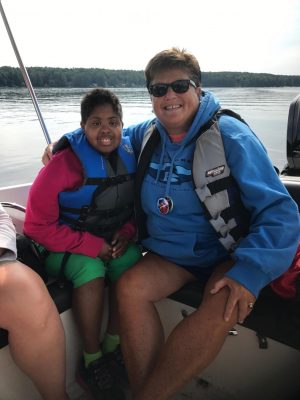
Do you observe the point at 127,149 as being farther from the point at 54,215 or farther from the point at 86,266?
the point at 86,266

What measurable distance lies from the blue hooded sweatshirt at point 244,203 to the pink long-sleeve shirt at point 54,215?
282 millimetres

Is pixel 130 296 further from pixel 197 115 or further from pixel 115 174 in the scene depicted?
pixel 197 115

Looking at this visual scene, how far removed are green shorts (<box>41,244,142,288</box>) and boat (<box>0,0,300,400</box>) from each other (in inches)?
2.1

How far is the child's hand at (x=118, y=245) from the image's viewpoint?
1.56m

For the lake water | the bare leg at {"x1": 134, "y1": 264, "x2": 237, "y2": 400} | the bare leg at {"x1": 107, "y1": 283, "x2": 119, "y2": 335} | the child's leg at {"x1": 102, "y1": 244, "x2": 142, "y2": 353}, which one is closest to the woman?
the bare leg at {"x1": 134, "y1": 264, "x2": 237, "y2": 400}

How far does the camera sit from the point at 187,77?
146cm

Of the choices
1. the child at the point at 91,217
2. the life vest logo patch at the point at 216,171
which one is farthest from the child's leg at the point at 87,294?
the life vest logo patch at the point at 216,171

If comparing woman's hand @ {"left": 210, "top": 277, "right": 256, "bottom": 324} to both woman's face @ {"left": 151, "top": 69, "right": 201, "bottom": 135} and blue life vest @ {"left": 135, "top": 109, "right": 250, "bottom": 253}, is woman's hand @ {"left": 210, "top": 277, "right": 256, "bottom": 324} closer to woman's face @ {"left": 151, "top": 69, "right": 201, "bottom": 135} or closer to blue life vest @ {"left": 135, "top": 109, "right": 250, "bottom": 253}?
blue life vest @ {"left": 135, "top": 109, "right": 250, "bottom": 253}

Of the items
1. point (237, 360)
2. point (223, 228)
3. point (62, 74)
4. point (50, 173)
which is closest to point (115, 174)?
point (50, 173)

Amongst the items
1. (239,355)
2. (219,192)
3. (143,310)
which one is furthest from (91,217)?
(239,355)

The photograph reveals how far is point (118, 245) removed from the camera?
1582 millimetres

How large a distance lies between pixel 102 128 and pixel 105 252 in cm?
53

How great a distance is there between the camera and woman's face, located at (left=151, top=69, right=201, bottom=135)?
1.45 metres

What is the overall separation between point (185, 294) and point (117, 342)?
404 millimetres
